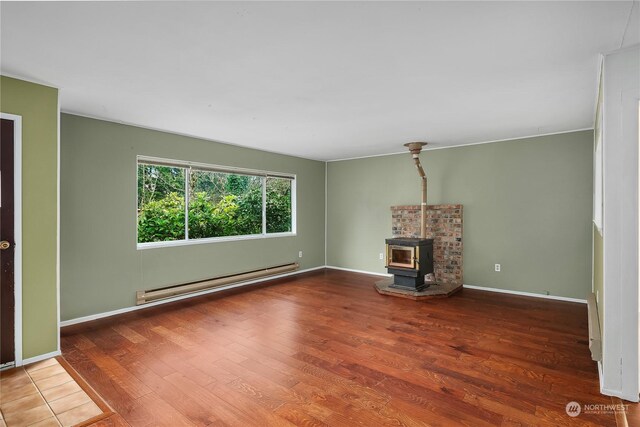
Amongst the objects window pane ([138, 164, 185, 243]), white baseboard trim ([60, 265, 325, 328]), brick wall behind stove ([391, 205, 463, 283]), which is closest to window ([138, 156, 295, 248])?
window pane ([138, 164, 185, 243])

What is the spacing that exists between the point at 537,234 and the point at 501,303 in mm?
1117

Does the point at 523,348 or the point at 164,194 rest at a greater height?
the point at 164,194

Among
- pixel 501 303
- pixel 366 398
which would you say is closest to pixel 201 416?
pixel 366 398

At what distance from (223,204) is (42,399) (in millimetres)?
3293

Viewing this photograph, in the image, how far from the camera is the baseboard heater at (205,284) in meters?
4.18

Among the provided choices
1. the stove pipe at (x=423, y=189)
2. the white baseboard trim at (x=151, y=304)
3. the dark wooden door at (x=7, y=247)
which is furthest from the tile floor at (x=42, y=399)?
the stove pipe at (x=423, y=189)

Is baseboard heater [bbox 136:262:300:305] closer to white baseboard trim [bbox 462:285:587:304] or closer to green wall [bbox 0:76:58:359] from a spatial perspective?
green wall [bbox 0:76:58:359]

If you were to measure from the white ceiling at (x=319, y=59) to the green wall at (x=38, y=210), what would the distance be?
206 mm

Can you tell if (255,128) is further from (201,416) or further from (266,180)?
(201,416)

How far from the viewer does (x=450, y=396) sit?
222cm

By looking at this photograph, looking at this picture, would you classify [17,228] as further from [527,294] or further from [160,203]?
[527,294]

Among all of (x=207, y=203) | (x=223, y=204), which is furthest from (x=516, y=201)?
(x=207, y=203)

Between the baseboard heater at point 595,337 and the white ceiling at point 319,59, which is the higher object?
the white ceiling at point 319,59

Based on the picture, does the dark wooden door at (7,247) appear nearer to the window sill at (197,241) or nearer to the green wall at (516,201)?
the window sill at (197,241)
